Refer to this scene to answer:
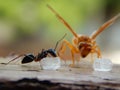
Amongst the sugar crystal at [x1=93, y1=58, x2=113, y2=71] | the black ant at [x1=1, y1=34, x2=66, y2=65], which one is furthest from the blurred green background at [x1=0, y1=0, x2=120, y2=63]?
the sugar crystal at [x1=93, y1=58, x2=113, y2=71]

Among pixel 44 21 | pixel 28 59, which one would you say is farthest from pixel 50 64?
pixel 44 21

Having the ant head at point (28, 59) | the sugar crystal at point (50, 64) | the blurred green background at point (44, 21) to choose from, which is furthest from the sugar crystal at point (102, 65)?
the blurred green background at point (44, 21)

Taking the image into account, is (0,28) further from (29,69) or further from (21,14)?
(29,69)

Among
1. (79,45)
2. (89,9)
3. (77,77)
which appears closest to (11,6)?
(89,9)

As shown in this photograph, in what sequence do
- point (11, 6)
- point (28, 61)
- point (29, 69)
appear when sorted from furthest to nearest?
point (11, 6) → point (28, 61) → point (29, 69)

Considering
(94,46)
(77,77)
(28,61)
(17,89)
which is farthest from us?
(94,46)

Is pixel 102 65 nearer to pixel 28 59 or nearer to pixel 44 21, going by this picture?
pixel 28 59

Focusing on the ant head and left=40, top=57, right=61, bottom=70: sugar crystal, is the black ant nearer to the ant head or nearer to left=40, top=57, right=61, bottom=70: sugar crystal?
the ant head

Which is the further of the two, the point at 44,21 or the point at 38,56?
the point at 44,21
